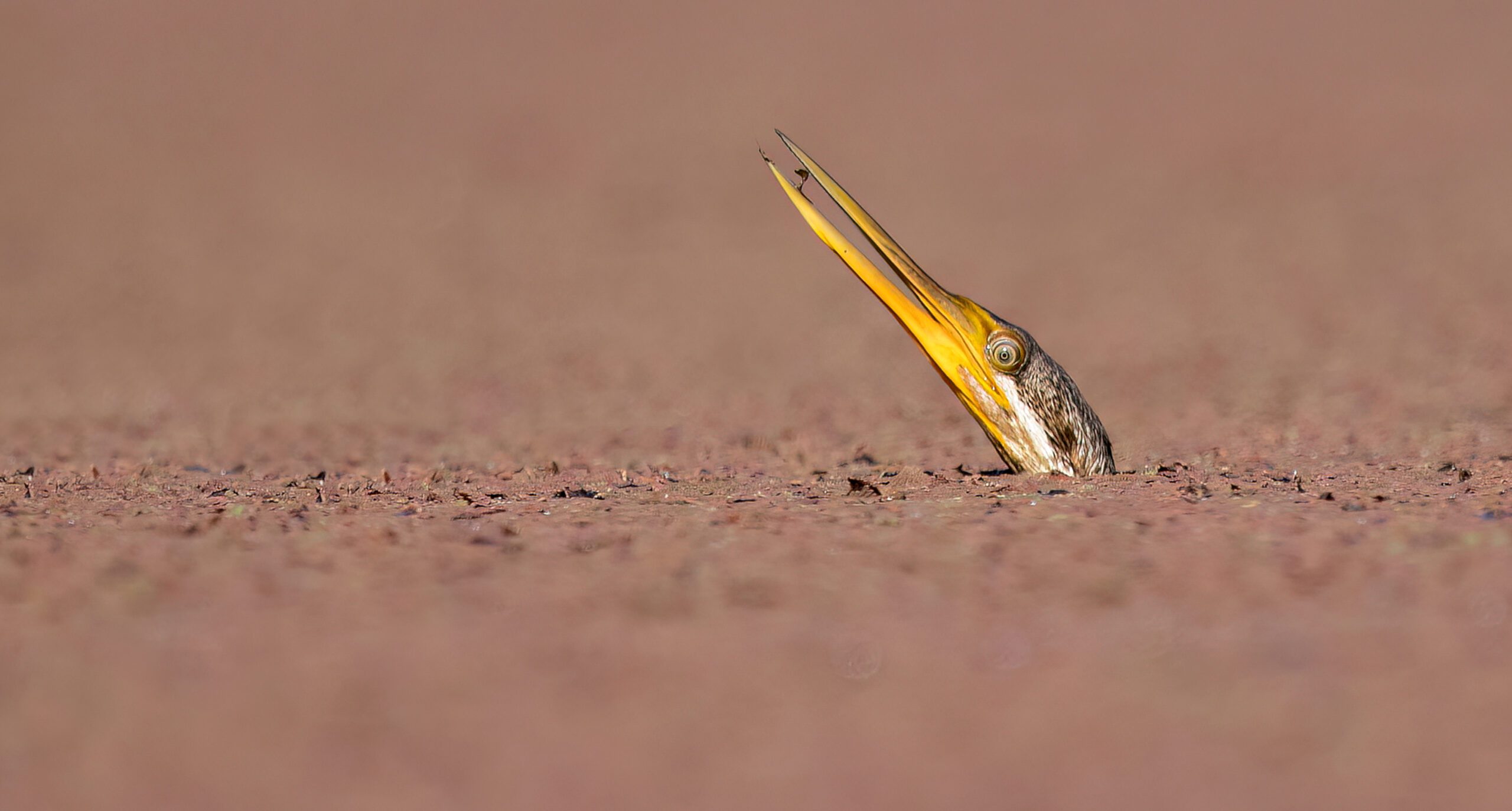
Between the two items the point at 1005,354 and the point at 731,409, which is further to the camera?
the point at 731,409

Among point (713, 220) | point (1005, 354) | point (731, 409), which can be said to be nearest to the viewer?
point (1005, 354)

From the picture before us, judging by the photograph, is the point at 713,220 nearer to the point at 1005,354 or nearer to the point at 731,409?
the point at 731,409

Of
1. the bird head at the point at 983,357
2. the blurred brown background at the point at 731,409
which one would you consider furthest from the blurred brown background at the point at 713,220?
the bird head at the point at 983,357

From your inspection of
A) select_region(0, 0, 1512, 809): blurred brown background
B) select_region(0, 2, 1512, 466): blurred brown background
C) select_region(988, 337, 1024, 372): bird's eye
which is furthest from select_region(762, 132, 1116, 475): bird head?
select_region(0, 2, 1512, 466): blurred brown background

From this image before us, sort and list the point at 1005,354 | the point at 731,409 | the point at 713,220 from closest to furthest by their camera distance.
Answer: the point at 1005,354 < the point at 731,409 < the point at 713,220

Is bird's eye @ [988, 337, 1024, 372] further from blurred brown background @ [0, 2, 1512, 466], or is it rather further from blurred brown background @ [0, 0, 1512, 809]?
blurred brown background @ [0, 2, 1512, 466]

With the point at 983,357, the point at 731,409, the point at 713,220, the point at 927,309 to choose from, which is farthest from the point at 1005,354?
the point at 713,220
